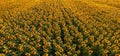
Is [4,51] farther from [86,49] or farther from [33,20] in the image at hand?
[33,20]

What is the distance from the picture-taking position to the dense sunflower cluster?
1320cm

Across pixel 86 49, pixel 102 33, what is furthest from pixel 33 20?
pixel 86 49

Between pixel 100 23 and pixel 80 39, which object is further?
pixel 100 23

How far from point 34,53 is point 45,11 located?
9.94 meters

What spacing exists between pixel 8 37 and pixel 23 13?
6.86m

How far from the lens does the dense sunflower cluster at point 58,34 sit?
13195mm

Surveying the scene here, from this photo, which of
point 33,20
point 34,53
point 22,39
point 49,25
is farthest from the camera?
point 33,20

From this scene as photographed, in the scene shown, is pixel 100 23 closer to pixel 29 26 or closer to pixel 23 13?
pixel 29 26

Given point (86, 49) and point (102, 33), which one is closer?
point (86, 49)

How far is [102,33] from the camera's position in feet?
51.1

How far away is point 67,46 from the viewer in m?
13.4

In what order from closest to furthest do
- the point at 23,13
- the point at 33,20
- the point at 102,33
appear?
the point at 102,33 < the point at 33,20 < the point at 23,13

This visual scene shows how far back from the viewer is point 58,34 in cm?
1543

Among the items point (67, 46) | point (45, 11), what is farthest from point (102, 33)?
point (45, 11)
